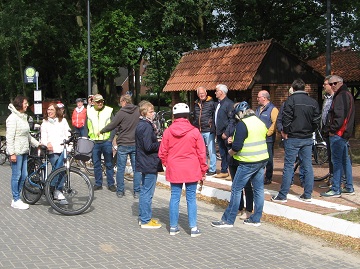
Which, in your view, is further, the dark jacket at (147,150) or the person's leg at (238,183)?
the dark jacket at (147,150)

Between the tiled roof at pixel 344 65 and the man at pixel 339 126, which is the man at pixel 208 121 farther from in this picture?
the tiled roof at pixel 344 65

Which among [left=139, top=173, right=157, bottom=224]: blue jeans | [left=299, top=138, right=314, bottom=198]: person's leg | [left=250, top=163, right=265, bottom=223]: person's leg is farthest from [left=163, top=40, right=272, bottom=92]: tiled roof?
[left=139, top=173, right=157, bottom=224]: blue jeans

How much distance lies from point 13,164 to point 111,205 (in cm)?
174

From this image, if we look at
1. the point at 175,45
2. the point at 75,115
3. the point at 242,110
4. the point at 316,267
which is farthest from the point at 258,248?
the point at 175,45

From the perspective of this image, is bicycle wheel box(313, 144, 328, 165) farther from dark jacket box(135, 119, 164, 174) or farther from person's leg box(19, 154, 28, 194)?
person's leg box(19, 154, 28, 194)

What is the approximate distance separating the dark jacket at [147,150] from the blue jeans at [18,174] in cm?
229

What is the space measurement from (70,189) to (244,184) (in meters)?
2.78

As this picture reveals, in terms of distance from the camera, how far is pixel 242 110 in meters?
7.62

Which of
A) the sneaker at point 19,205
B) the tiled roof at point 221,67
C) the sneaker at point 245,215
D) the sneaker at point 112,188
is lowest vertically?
the sneaker at point 112,188

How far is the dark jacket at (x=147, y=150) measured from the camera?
305 inches

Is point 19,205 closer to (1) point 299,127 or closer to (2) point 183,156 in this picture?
(2) point 183,156

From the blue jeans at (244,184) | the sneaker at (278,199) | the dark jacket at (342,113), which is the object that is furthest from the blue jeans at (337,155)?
the blue jeans at (244,184)

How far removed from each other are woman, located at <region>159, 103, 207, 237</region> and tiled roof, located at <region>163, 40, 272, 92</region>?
1231 cm

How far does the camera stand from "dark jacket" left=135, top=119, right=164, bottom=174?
7.73 m
